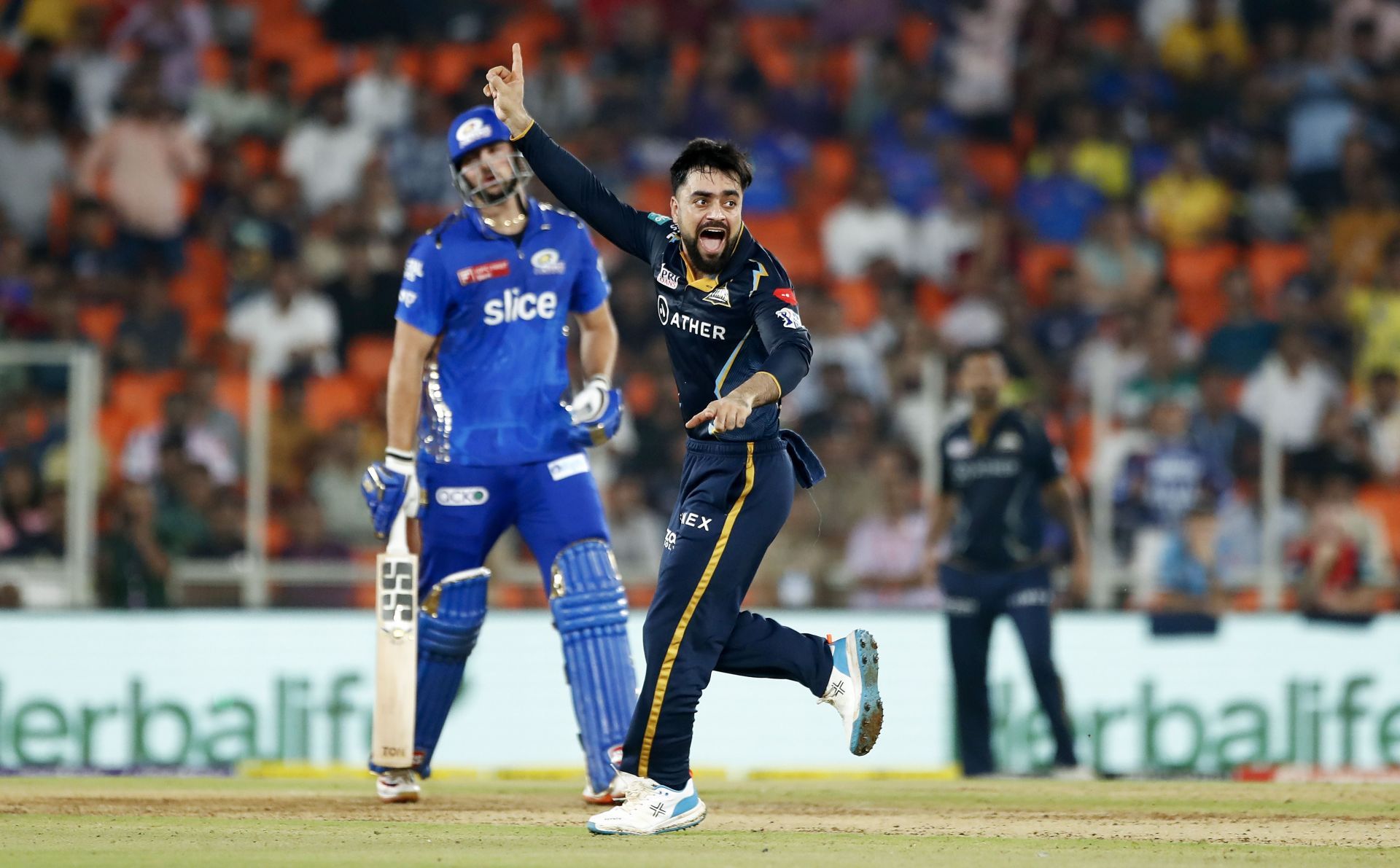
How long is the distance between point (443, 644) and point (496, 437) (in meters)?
0.90

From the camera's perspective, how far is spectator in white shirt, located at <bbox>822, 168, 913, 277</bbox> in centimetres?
1697

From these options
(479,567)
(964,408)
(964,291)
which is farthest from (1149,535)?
(479,567)

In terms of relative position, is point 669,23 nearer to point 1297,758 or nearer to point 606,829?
point 1297,758

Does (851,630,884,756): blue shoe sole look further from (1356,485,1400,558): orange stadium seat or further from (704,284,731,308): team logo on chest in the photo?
(1356,485,1400,558): orange stadium seat

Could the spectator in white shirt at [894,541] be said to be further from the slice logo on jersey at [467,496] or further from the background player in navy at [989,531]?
the slice logo on jersey at [467,496]

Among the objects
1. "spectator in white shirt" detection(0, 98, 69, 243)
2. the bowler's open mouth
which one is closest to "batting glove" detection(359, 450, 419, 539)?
the bowler's open mouth

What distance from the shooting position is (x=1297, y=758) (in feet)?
40.8

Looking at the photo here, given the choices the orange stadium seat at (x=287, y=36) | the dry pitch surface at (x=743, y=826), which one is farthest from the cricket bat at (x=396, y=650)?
the orange stadium seat at (x=287, y=36)

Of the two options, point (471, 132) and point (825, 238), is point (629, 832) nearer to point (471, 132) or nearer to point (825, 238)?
point (471, 132)

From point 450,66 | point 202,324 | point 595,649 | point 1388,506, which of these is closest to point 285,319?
point 202,324

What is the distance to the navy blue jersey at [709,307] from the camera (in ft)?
22.4

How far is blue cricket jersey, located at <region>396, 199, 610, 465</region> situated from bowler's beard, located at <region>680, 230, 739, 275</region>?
1.38 m

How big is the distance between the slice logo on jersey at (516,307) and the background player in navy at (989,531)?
3.95 meters

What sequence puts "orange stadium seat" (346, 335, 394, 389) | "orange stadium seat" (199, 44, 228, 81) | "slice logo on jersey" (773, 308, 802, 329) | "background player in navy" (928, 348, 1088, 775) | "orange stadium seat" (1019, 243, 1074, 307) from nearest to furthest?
"slice logo on jersey" (773, 308, 802, 329) → "background player in navy" (928, 348, 1088, 775) → "orange stadium seat" (346, 335, 394, 389) → "orange stadium seat" (1019, 243, 1074, 307) → "orange stadium seat" (199, 44, 228, 81)
